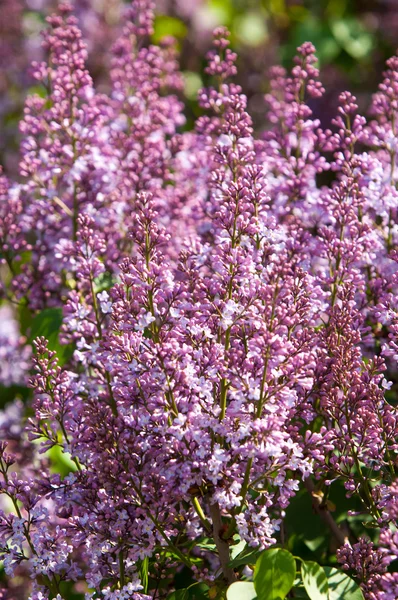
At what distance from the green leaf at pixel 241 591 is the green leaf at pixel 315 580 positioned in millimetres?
75

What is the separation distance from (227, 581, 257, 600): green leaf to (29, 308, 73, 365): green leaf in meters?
0.63

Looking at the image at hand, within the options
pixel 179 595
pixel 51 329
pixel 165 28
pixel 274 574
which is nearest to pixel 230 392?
pixel 274 574

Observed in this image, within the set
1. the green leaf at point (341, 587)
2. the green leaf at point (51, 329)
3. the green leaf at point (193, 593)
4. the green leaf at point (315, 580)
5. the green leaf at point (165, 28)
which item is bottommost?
the green leaf at point (193, 593)

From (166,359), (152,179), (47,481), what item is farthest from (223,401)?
(152,179)

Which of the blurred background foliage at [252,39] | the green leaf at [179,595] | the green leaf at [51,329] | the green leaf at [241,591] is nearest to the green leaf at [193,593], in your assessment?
the green leaf at [179,595]

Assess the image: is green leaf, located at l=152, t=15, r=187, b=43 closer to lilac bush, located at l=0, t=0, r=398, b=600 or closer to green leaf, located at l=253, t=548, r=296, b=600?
lilac bush, located at l=0, t=0, r=398, b=600

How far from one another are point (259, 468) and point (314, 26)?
2402mm

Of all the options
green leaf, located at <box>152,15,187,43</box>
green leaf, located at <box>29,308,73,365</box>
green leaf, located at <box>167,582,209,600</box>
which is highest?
green leaf, located at <box>152,15,187,43</box>

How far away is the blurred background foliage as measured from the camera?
3.32 meters

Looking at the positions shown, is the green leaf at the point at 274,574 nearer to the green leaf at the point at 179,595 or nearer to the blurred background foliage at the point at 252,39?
the green leaf at the point at 179,595

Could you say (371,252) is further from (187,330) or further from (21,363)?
(21,363)

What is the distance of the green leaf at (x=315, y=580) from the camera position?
1.19 metres

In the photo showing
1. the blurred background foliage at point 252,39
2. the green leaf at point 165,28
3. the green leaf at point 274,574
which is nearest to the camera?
the green leaf at point 274,574

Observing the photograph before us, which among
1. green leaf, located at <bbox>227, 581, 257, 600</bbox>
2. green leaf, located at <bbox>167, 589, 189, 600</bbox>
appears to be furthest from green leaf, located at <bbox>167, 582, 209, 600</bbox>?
green leaf, located at <bbox>227, 581, 257, 600</bbox>
